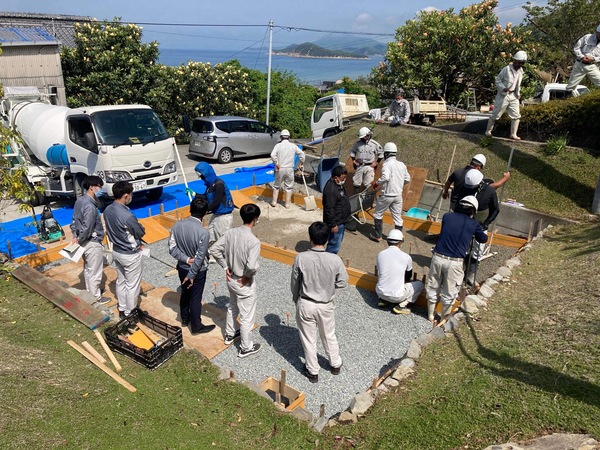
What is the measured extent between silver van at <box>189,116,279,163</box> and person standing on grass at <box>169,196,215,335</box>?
11.8m

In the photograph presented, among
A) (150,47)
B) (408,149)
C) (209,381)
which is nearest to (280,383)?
(209,381)

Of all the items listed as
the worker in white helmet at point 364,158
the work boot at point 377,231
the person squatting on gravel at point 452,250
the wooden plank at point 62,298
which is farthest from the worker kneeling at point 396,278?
the wooden plank at point 62,298

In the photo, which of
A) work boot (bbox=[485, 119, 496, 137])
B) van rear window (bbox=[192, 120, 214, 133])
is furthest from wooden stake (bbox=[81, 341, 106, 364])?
van rear window (bbox=[192, 120, 214, 133])

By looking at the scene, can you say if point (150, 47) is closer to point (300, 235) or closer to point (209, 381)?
point (300, 235)

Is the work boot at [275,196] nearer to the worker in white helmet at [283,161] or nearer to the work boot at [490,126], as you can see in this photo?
the worker in white helmet at [283,161]

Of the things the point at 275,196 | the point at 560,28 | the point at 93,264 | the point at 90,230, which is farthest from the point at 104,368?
the point at 560,28

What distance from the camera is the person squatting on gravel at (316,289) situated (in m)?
4.72

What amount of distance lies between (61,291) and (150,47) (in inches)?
657

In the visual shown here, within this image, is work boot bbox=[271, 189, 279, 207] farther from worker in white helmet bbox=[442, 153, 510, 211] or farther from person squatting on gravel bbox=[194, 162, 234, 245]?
worker in white helmet bbox=[442, 153, 510, 211]

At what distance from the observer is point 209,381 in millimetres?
4816

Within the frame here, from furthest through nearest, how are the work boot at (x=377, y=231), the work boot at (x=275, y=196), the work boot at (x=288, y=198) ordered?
the work boot at (x=288, y=198)
the work boot at (x=275, y=196)
the work boot at (x=377, y=231)

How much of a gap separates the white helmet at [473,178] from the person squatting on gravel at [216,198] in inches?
156

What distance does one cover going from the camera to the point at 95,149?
10.6 meters

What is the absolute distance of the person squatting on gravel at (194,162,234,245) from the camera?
746 cm
